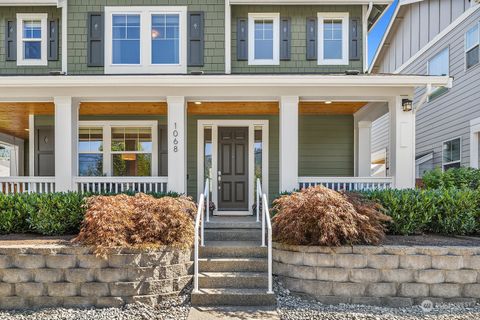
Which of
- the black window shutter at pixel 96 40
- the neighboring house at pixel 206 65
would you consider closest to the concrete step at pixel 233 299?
the neighboring house at pixel 206 65

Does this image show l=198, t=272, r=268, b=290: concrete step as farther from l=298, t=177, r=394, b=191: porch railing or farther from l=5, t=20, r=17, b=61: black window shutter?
l=5, t=20, r=17, b=61: black window shutter

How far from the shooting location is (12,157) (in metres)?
11.6

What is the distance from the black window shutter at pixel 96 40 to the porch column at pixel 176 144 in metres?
2.92

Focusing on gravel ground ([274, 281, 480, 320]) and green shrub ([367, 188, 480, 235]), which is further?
green shrub ([367, 188, 480, 235])

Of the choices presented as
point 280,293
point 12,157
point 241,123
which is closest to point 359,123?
point 241,123

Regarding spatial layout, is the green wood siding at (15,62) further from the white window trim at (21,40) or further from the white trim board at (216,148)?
the white trim board at (216,148)

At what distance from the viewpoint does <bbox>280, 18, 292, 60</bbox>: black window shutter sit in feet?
29.4

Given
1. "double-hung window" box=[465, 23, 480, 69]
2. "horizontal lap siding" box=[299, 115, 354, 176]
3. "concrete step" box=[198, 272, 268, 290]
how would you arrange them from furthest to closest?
"double-hung window" box=[465, 23, 480, 69] → "horizontal lap siding" box=[299, 115, 354, 176] → "concrete step" box=[198, 272, 268, 290]

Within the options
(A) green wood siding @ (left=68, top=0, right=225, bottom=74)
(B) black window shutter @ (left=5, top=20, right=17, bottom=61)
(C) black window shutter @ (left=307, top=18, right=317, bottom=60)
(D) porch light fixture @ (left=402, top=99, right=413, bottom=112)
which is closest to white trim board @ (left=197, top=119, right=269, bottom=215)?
(A) green wood siding @ (left=68, top=0, right=225, bottom=74)

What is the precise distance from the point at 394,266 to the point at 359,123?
4816 millimetres

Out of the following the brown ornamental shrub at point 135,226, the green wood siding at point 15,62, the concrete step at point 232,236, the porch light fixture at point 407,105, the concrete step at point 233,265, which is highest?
the green wood siding at point 15,62

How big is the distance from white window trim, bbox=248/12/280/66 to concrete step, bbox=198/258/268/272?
17.5 feet

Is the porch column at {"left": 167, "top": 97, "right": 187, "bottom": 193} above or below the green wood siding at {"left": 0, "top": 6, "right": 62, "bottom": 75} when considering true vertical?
below

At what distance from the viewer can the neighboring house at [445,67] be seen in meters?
9.65
